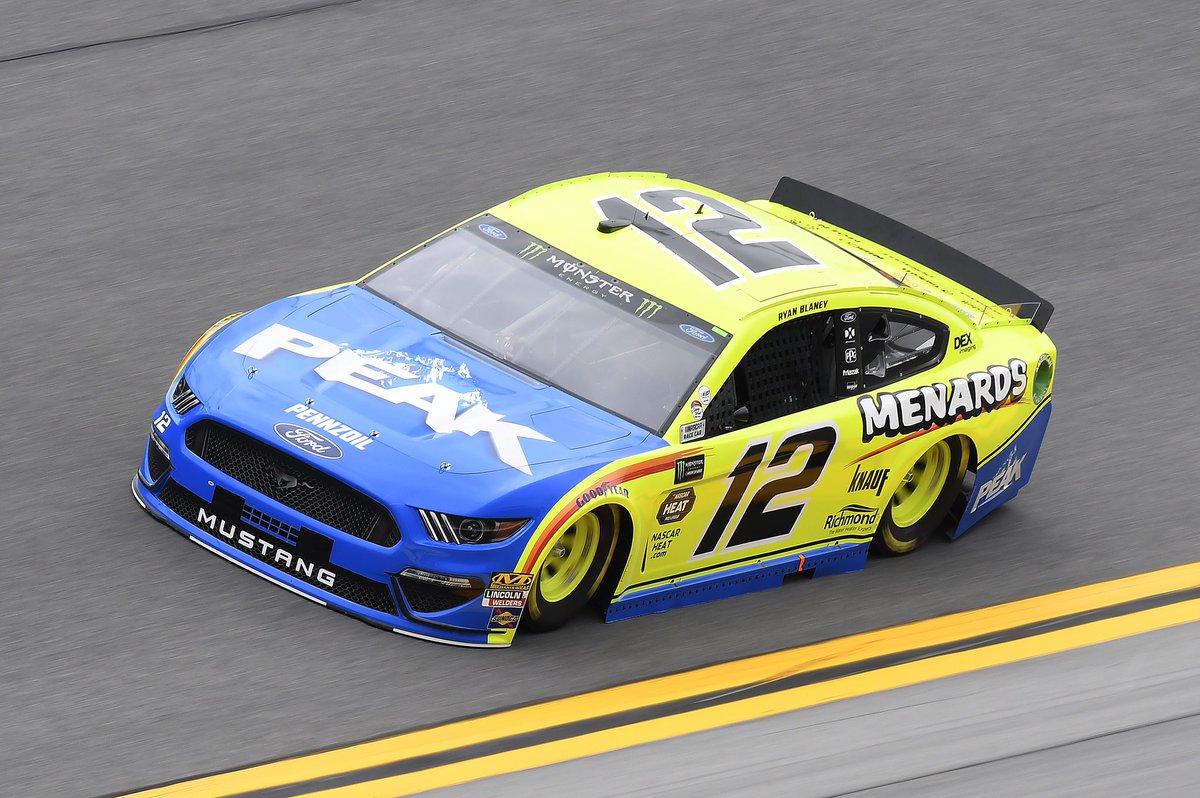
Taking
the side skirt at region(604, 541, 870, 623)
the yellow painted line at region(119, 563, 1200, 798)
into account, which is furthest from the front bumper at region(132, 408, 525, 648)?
the side skirt at region(604, 541, 870, 623)

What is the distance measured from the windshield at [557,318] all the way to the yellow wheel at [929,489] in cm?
149

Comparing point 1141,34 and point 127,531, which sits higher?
point 1141,34

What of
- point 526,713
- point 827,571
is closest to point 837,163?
point 827,571

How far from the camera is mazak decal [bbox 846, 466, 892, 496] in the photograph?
7.66m

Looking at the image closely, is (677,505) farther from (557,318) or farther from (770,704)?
(557,318)

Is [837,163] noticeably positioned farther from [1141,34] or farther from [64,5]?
[64,5]

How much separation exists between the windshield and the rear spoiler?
7.20 feet

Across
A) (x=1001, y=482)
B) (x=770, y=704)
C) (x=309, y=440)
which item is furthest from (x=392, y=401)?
(x=1001, y=482)

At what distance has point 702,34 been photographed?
1357 centimetres

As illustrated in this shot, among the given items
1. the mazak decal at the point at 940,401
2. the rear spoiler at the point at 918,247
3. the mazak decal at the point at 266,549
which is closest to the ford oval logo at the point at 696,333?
the mazak decal at the point at 940,401

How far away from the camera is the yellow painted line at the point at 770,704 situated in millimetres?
5996

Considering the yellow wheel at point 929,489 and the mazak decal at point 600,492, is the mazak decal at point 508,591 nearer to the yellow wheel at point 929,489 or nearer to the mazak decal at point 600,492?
the mazak decal at point 600,492

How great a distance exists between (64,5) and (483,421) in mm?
7637

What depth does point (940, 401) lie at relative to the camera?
7957mm
